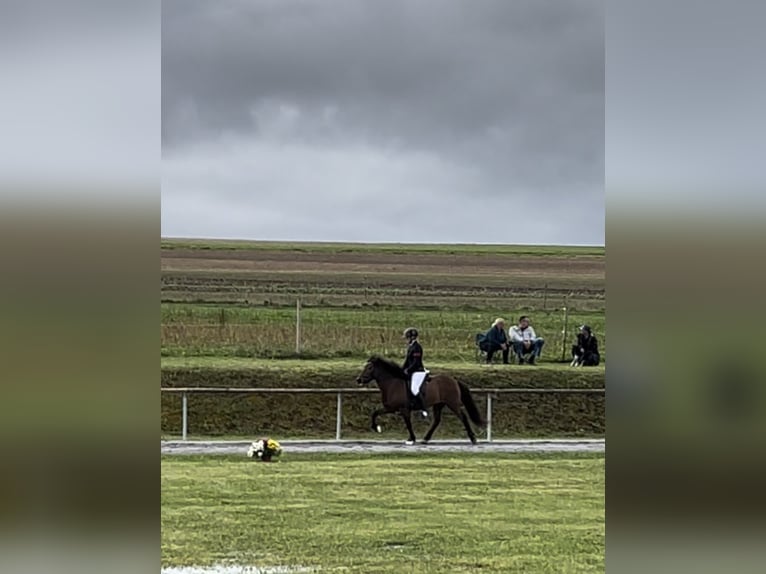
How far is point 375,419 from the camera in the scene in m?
7.38

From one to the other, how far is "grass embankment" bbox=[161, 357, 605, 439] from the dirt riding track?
392 millimetres

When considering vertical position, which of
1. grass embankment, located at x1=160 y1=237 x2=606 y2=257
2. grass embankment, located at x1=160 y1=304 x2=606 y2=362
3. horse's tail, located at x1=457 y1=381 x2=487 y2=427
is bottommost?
horse's tail, located at x1=457 y1=381 x2=487 y2=427

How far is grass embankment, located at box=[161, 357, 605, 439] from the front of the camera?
743 cm

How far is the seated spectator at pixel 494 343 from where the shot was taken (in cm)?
861

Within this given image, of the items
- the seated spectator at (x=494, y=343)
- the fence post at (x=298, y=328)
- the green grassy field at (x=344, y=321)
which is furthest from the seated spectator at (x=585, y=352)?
the fence post at (x=298, y=328)

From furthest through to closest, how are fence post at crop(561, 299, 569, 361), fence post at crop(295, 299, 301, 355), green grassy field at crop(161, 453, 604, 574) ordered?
1. fence post at crop(561, 299, 569, 361)
2. fence post at crop(295, 299, 301, 355)
3. green grassy field at crop(161, 453, 604, 574)

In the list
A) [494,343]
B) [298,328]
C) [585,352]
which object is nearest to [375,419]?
[494,343]

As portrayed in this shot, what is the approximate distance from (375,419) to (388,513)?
9.04 ft

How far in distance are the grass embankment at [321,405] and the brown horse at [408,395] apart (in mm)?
474

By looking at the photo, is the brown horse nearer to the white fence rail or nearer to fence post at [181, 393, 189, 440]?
the white fence rail

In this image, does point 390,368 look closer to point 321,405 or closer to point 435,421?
point 435,421

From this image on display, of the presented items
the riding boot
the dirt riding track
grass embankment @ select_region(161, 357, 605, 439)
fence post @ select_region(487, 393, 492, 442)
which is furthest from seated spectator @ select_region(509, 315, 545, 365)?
the riding boot

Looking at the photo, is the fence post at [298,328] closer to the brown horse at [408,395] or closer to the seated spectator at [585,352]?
the brown horse at [408,395]
